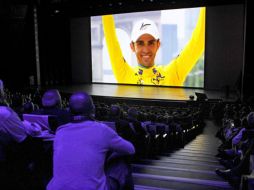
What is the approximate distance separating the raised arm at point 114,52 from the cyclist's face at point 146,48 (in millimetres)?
1148

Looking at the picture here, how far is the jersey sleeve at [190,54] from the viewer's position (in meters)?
16.5

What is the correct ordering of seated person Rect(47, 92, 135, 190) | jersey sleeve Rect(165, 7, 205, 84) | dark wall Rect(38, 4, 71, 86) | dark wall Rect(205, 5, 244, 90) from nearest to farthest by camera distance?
seated person Rect(47, 92, 135, 190) → dark wall Rect(205, 5, 244, 90) → jersey sleeve Rect(165, 7, 205, 84) → dark wall Rect(38, 4, 71, 86)

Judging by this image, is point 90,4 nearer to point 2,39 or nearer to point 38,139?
point 2,39

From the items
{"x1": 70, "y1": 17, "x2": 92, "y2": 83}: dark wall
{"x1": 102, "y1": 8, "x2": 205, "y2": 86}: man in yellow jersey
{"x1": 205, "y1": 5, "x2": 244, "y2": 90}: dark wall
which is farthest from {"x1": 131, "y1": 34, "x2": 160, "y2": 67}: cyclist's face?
{"x1": 70, "y1": 17, "x2": 92, "y2": 83}: dark wall

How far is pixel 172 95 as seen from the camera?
48.6ft

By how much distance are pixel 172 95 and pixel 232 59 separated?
401cm

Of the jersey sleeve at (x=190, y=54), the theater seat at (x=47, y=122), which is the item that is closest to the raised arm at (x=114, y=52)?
the jersey sleeve at (x=190, y=54)

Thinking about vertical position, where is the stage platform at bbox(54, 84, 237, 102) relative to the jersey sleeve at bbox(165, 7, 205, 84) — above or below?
below

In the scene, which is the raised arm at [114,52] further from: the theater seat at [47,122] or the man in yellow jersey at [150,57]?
the theater seat at [47,122]

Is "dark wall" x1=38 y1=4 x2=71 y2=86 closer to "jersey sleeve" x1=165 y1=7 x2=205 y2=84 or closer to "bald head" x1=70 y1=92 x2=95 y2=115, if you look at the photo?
"jersey sleeve" x1=165 y1=7 x2=205 y2=84

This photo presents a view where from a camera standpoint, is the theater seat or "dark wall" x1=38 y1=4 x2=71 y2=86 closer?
the theater seat

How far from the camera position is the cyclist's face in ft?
57.6

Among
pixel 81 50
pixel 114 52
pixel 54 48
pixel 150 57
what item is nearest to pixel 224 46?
pixel 150 57

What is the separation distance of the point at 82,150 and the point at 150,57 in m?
16.0
